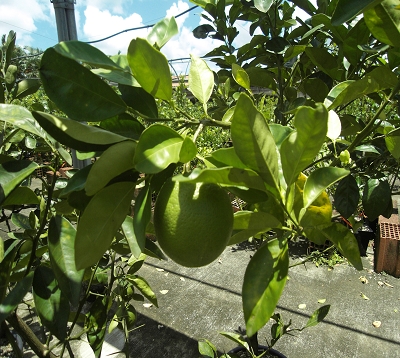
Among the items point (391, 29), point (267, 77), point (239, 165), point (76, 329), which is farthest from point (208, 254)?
point (76, 329)

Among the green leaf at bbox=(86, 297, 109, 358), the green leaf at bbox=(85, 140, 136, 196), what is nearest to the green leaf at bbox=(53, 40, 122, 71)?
the green leaf at bbox=(85, 140, 136, 196)

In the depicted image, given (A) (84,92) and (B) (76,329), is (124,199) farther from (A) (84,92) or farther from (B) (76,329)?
(B) (76,329)

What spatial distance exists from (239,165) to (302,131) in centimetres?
8

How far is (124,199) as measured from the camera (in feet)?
1.25

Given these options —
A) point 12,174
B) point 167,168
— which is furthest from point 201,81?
point 12,174

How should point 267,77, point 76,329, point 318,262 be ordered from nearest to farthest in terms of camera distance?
1. point 267,77
2. point 76,329
3. point 318,262

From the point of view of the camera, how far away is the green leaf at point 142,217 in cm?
35

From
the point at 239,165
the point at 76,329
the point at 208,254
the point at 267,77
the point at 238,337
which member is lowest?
the point at 76,329

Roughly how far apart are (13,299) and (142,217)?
0.32 metres

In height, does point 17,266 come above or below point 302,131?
below

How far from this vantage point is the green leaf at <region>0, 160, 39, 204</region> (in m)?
0.44

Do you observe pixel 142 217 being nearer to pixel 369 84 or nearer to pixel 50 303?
pixel 50 303

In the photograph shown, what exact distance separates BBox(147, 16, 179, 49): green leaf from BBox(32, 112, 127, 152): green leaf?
225mm

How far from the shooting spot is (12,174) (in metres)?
0.46
